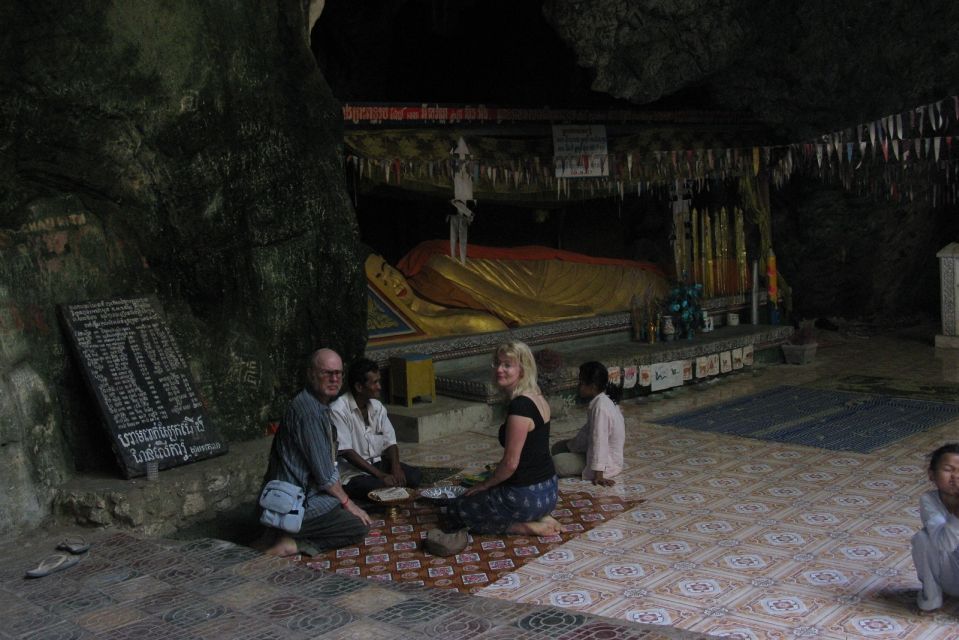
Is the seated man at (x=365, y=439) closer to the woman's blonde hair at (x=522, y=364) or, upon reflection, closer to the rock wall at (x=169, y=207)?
the rock wall at (x=169, y=207)

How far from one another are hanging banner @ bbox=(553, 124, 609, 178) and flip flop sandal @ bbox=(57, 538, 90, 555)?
25.0 feet

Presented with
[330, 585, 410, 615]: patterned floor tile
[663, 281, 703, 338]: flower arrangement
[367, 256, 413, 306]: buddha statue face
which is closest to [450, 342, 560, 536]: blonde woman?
[330, 585, 410, 615]: patterned floor tile

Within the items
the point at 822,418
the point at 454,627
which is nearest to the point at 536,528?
the point at 454,627

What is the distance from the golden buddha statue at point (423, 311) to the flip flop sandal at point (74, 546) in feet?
17.8

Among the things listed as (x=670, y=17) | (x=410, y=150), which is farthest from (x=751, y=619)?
(x=670, y=17)

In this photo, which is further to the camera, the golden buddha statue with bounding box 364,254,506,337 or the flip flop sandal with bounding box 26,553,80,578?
the golden buddha statue with bounding box 364,254,506,337

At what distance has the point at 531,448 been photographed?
5.53 m

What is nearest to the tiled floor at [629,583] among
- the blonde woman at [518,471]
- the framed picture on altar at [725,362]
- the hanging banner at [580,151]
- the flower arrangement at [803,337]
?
the blonde woman at [518,471]

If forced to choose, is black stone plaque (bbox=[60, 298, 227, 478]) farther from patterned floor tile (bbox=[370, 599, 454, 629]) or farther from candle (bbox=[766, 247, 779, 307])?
candle (bbox=[766, 247, 779, 307])

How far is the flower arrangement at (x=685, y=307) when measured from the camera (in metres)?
11.8

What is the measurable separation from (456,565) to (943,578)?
2404 millimetres

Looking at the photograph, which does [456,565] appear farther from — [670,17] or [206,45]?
[670,17]

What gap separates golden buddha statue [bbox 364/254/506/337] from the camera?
33.9 feet

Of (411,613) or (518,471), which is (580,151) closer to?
(518,471)
